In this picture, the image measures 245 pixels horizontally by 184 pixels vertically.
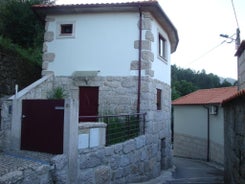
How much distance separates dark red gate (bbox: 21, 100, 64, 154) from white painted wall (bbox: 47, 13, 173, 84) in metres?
4.16

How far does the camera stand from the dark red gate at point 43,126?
635 cm

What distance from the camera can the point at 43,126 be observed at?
6.61 metres

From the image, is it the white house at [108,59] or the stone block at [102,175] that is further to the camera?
the white house at [108,59]

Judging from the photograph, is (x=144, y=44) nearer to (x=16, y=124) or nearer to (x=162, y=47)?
(x=162, y=47)

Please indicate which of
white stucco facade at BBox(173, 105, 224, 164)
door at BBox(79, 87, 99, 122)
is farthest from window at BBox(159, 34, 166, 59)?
white stucco facade at BBox(173, 105, 224, 164)

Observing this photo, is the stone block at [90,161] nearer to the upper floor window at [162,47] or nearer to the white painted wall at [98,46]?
the white painted wall at [98,46]

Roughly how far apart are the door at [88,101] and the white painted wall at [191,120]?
10290mm

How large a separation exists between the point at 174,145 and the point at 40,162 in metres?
18.4

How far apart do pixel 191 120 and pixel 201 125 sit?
3.15 feet

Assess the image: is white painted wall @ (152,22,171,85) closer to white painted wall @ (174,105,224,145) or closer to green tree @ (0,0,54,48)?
white painted wall @ (174,105,224,145)

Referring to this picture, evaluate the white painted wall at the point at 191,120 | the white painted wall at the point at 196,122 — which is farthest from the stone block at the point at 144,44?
the white painted wall at the point at 191,120

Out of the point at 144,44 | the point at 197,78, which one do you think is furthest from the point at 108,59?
the point at 197,78

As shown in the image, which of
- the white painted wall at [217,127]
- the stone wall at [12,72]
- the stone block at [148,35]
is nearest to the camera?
the stone wall at [12,72]

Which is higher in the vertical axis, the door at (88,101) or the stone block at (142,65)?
the stone block at (142,65)
